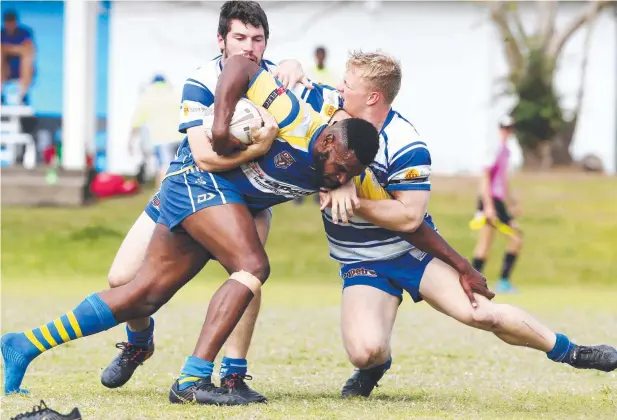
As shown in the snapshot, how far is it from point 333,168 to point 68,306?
642cm

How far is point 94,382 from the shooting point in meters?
7.23

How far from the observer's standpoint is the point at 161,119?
1841cm

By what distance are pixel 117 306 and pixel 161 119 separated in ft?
40.3

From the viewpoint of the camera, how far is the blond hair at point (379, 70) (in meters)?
6.45

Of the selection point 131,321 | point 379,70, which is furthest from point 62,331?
point 379,70

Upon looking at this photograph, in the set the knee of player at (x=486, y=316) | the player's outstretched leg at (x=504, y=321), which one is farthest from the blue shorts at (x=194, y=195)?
the knee of player at (x=486, y=316)

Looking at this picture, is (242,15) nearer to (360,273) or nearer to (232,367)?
(360,273)

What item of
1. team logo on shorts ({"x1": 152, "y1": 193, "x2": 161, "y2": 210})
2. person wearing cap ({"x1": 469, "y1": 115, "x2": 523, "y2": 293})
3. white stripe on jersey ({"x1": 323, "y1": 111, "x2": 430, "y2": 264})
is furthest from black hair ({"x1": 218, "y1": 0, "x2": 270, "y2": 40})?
person wearing cap ({"x1": 469, "y1": 115, "x2": 523, "y2": 293})

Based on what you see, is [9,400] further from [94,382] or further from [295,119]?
[295,119]

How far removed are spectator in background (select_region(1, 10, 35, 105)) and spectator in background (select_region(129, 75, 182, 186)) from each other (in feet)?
18.2

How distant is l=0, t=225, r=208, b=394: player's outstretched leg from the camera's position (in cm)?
630

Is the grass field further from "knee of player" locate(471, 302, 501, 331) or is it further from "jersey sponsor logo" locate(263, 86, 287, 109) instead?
"jersey sponsor logo" locate(263, 86, 287, 109)

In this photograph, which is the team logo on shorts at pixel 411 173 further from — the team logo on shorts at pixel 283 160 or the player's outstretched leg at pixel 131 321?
the player's outstretched leg at pixel 131 321

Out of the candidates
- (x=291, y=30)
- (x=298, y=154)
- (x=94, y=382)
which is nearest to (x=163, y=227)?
(x=298, y=154)
